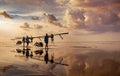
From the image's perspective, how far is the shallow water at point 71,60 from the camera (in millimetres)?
2648

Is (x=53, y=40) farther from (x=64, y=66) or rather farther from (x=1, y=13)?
(x=1, y=13)

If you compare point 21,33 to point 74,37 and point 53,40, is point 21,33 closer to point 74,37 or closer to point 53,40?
point 53,40

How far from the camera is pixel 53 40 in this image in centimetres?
270

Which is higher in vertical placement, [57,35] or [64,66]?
[57,35]

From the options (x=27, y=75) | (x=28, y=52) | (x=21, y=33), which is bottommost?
(x=27, y=75)

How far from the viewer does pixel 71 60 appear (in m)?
2.70

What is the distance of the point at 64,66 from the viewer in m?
2.67

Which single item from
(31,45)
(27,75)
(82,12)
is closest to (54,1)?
(82,12)

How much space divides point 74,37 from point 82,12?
0.80 feet

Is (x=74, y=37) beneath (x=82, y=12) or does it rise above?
beneath

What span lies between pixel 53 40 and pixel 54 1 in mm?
352

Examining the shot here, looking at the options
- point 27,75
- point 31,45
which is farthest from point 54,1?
point 27,75

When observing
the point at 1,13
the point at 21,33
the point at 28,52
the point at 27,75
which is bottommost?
the point at 27,75

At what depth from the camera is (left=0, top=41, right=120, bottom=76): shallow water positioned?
265 cm
